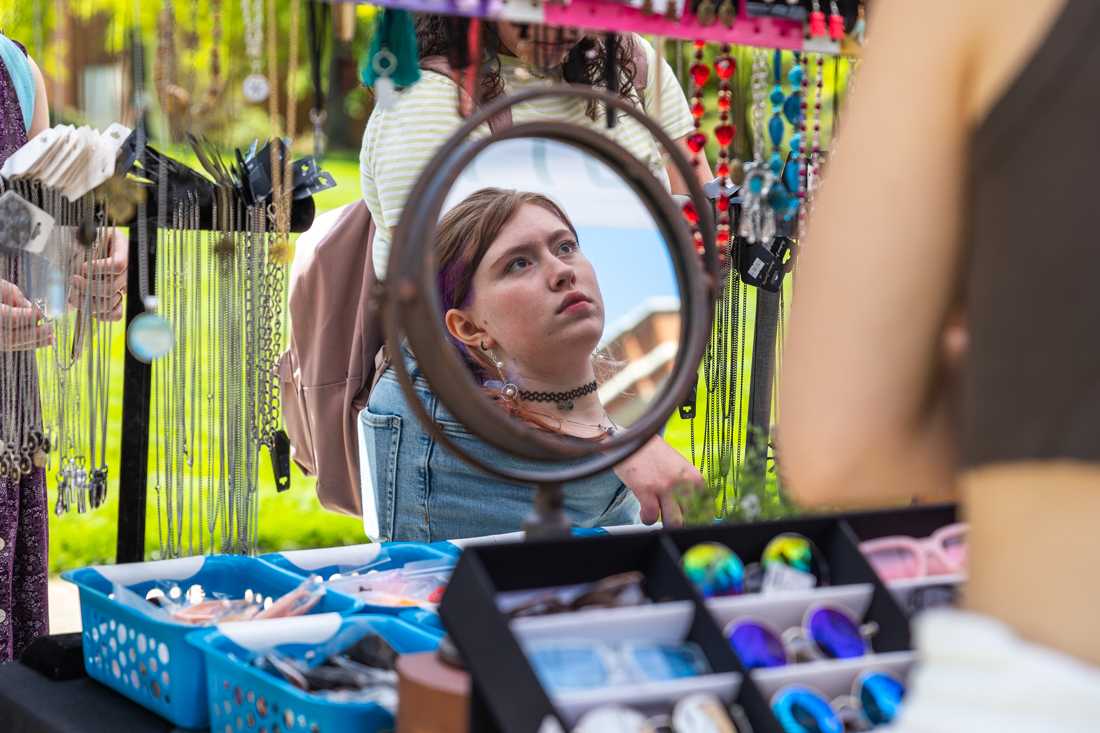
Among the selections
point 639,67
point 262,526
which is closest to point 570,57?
point 639,67

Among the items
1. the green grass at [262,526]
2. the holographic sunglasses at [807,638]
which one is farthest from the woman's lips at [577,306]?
the green grass at [262,526]

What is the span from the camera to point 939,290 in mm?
749

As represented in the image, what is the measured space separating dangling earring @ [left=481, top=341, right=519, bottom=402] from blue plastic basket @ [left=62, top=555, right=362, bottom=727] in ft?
1.44

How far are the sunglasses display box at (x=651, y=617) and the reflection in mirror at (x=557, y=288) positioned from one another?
0.26 m

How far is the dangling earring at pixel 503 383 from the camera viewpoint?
5.96ft

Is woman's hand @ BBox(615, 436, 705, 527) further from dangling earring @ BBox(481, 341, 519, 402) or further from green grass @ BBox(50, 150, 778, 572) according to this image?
green grass @ BBox(50, 150, 778, 572)

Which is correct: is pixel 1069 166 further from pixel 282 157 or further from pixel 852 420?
pixel 282 157

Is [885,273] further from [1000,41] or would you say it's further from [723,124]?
[723,124]

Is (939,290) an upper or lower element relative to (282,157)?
lower

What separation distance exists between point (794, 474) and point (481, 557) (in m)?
0.23

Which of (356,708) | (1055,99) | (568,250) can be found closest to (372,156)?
(568,250)

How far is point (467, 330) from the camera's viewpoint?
72.9 inches

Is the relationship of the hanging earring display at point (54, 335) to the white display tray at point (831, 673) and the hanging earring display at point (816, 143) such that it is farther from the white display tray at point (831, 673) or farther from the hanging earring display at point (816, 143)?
the white display tray at point (831, 673)

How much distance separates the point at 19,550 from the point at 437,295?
1782 millimetres
